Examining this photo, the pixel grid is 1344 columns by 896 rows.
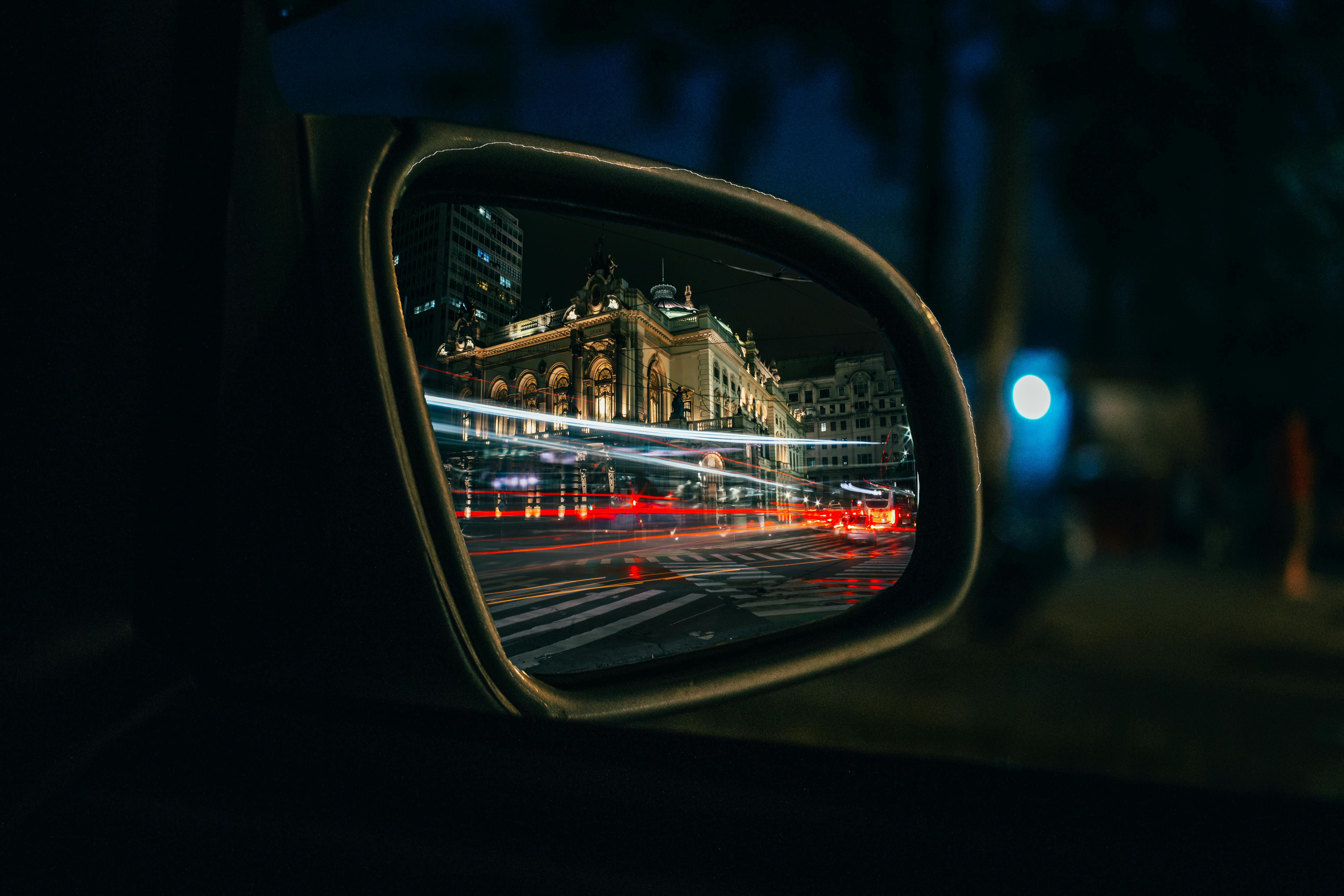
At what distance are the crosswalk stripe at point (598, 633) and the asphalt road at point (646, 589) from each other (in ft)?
0.05

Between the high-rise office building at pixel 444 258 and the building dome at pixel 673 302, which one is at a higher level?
the building dome at pixel 673 302

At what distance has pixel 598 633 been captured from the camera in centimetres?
438

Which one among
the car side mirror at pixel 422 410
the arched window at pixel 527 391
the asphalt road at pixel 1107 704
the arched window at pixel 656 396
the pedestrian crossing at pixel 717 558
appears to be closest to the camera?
the car side mirror at pixel 422 410

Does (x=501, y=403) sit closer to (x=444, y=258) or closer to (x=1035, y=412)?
(x=444, y=258)

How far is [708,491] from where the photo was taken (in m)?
16.4

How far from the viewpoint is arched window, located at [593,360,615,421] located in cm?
441

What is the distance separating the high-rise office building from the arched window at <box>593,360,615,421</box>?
3.17 metres

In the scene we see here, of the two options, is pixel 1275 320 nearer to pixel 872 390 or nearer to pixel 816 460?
pixel 816 460

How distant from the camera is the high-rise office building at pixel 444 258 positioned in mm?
620

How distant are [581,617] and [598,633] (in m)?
0.74

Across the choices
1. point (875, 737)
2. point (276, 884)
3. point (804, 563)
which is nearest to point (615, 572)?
point (804, 563)

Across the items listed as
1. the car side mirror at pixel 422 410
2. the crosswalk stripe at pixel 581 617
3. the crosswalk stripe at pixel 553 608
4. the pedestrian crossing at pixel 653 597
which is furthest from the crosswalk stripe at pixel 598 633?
the car side mirror at pixel 422 410

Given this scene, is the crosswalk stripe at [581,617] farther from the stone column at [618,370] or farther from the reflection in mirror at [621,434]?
the stone column at [618,370]

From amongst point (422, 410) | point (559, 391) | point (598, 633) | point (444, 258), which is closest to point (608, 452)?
point (598, 633)
